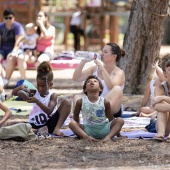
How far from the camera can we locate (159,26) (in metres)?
10.9

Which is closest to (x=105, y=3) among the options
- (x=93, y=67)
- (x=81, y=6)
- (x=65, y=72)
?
(x=81, y=6)

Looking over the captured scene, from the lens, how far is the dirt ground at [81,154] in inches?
238

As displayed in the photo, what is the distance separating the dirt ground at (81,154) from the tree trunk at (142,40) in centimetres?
383

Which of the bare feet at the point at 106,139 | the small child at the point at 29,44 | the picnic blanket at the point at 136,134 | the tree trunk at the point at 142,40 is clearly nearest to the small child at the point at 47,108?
the picnic blanket at the point at 136,134

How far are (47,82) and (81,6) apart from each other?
13.2 m

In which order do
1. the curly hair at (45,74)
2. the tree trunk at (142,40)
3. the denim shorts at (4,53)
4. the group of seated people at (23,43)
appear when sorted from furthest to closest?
1. the denim shorts at (4,53)
2. the group of seated people at (23,43)
3. the tree trunk at (142,40)
4. the curly hair at (45,74)

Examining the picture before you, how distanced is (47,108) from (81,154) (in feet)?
3.56

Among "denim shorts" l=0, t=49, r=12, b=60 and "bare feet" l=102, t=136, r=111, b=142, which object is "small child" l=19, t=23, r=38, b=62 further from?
"bare feet" l=102, t=136, r=111, b=142

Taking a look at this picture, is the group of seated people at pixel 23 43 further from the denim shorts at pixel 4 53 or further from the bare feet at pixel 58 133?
the bare feet at pixel 58 133

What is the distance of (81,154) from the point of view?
→ 6.60m

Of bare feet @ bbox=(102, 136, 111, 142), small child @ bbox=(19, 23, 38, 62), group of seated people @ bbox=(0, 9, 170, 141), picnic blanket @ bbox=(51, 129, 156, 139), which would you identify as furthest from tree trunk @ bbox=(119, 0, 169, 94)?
bare feet @ bbox=(102, 136, 111, 142)

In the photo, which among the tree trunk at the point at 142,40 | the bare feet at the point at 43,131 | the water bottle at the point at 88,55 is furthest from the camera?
the tree trunk at the point at 142,40

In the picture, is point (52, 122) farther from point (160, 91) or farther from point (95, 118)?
point (160, 91)

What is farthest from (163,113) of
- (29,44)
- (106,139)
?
(29,44)
